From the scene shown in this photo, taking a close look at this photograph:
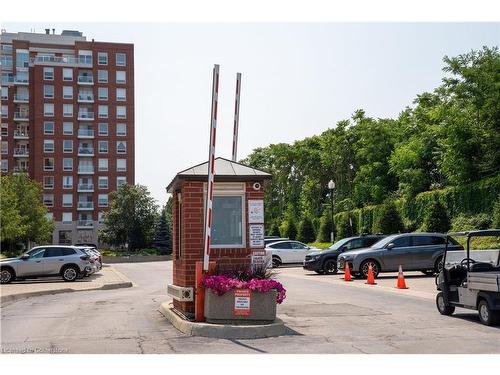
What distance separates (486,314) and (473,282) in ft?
2.27

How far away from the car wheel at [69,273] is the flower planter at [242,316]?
61.0 ft

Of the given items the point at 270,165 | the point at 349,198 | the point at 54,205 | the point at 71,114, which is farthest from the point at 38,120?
the point at 349,198

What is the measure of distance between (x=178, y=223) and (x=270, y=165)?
82459 mm

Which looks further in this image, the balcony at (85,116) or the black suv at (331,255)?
the balcony at (85,116)

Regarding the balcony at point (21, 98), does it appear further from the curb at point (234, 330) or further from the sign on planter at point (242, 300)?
the sign on planter at point (242, 300)

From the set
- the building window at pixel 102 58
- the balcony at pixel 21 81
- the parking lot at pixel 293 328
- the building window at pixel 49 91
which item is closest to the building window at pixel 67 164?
the building window at pixel 49 91

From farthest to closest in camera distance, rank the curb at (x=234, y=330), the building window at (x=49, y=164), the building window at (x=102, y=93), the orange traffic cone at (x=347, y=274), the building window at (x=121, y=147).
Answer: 1. the building window at (x=121, y=147)
2. the building window at (x=102, y=93)
3. the building window at (x=49, y=164)
4. the orange traffic cone at (x=347, y=274)
5. the curb at (x=234, y=330)

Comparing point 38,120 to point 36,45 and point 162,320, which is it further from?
point 162,320

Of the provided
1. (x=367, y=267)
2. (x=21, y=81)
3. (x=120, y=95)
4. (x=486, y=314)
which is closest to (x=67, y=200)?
(x=120, y=95)

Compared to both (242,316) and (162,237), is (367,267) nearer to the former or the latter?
(242,316)

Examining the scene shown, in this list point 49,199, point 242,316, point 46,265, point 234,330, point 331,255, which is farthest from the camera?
point 49,199

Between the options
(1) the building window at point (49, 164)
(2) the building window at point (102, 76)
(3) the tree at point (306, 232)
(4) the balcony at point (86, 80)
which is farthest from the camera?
(2) the building window at point (102, 76)

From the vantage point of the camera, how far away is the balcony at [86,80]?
9756cm

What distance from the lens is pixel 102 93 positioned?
98.1 m
